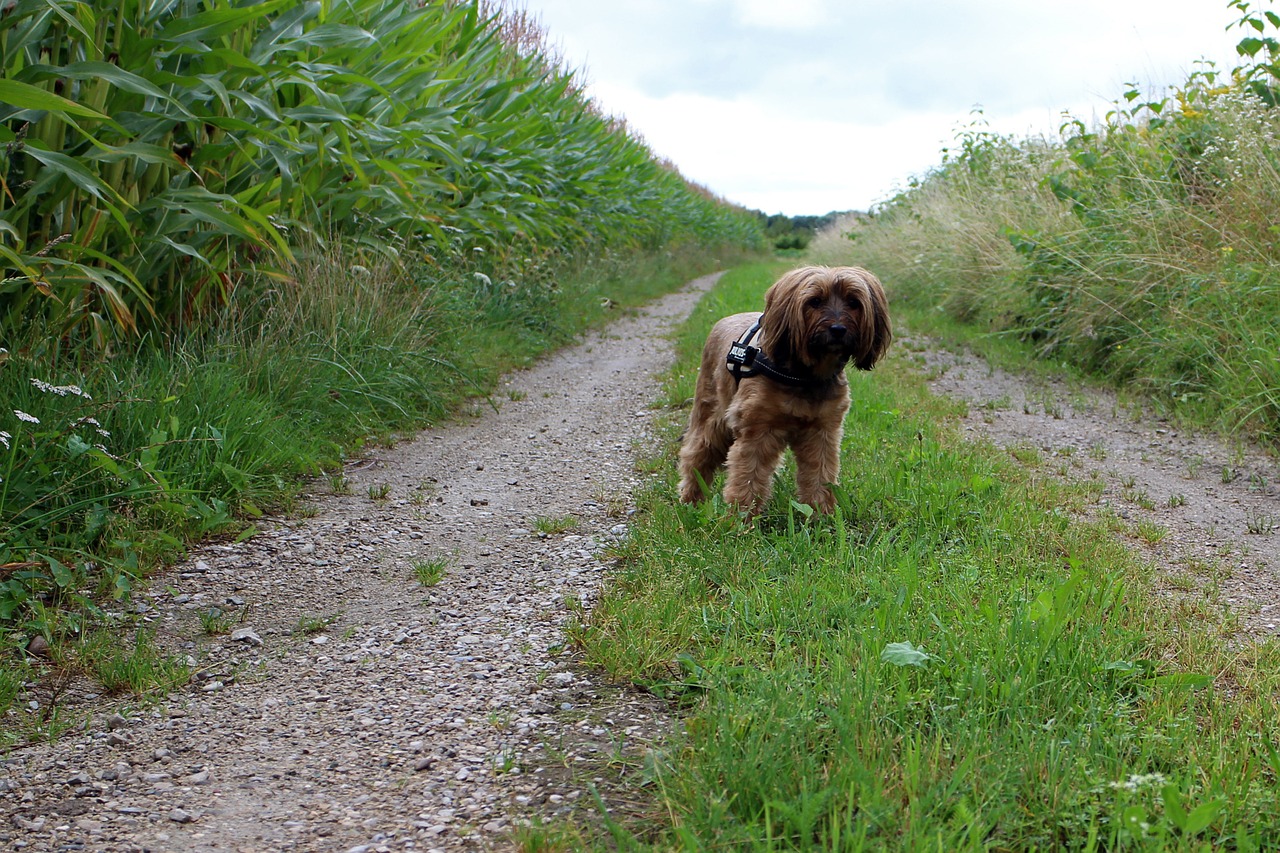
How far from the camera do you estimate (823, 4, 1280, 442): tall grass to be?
21.3 ft

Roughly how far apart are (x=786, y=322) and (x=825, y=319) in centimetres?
16

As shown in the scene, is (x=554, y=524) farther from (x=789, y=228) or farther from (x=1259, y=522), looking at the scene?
(x=789, y=228)

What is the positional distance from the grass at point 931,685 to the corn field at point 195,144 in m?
2.60

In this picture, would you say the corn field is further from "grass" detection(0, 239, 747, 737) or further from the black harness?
the black harness

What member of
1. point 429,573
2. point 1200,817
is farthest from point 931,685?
point 429,573

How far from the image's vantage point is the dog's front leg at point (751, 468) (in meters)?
4.12

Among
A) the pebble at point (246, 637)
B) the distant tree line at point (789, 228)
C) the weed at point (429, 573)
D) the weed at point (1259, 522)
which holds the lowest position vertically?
the pebble at point (246, 637)

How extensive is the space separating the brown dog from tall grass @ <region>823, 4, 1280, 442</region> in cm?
328

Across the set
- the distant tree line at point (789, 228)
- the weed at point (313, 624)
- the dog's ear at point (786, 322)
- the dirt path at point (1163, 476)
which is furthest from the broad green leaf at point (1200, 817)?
the distant tree line at point (789, 228)

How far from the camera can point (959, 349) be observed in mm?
9883

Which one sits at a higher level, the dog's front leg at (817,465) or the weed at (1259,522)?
the weed at (1259,522)

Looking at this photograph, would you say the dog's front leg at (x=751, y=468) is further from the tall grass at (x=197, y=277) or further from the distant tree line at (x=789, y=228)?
the distant tree line at (x=789, y=228)

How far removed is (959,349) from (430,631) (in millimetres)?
7924

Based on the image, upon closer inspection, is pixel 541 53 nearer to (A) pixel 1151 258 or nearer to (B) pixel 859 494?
(A) pixel 1151 258
